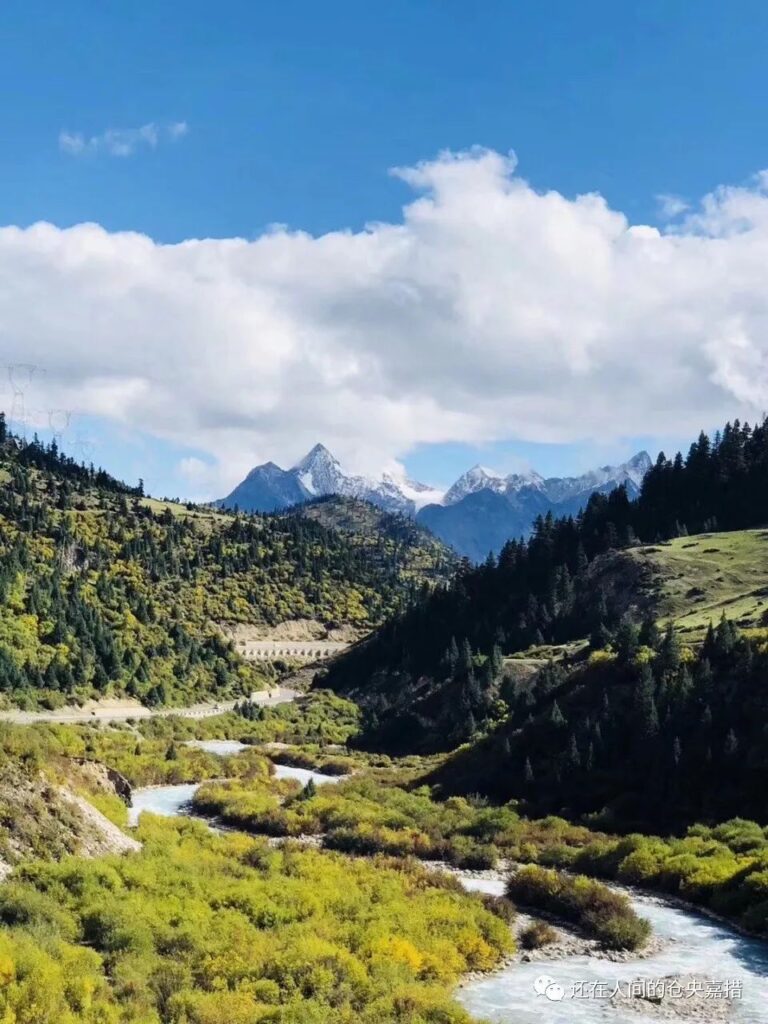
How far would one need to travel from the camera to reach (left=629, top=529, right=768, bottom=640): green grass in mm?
95938

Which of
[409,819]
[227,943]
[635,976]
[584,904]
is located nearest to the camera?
[227,943]

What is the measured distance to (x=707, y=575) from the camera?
4469 inches

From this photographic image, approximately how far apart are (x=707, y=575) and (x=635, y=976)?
9491 centimetres

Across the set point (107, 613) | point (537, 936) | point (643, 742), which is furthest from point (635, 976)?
point (107, 613)

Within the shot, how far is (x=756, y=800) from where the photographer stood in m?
47.3

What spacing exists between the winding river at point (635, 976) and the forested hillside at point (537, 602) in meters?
54.3

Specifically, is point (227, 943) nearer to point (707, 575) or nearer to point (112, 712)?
point (112, 712)

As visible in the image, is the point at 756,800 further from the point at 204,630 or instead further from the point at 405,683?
the point at 204,630

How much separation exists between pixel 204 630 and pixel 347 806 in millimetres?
117577

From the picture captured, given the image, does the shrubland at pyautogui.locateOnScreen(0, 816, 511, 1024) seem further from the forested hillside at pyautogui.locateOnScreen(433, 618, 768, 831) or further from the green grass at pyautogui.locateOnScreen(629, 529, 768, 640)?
the green grass at pyautogui.locateOnScreen(629, 529, 768, 640)

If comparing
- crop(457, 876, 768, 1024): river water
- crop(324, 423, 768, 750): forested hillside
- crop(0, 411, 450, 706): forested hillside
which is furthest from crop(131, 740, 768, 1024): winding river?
crop(0, 411, 450, 706): forested hillside

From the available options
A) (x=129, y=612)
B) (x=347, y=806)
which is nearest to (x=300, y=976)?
(x=347, y=806)

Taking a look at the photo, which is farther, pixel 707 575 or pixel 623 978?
pixel 707 575

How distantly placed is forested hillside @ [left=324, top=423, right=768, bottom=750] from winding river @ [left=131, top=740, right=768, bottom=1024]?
2138 inches
